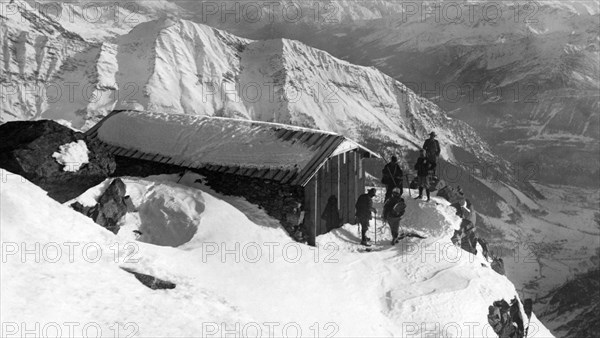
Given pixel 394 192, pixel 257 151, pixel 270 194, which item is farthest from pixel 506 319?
pixel 257 151

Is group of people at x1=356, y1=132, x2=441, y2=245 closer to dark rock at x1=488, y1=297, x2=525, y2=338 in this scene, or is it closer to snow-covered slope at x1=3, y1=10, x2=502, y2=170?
dark rock at x1=488, y1=297, x2=525, y2=338

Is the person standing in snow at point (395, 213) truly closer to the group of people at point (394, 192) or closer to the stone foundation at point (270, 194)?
the group of people at point (394, 192)

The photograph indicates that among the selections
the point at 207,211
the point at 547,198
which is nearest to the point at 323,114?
the point at 547,198

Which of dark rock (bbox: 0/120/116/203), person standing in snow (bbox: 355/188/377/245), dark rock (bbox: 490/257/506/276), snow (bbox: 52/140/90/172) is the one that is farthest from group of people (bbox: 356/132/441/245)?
snow (bbox: 52/140/90/172)

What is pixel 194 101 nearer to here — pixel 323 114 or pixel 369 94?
pixel 323 114

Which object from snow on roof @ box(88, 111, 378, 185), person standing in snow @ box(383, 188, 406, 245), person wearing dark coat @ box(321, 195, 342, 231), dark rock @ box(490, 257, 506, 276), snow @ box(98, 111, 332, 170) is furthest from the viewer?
dark rock @ box(490, 257, 506, 276)
